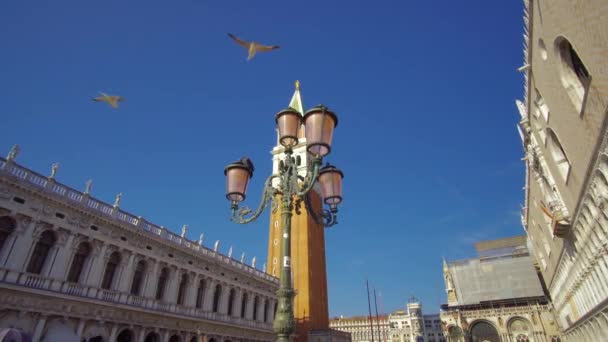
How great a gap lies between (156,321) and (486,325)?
42.7 metres

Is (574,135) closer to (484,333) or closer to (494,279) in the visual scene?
(494,279)

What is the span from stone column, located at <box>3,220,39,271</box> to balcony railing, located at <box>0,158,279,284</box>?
6.57 ft

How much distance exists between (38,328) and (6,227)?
16.4 feet

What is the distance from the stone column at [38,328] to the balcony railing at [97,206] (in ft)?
19.3

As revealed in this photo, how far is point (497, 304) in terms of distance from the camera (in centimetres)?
4650

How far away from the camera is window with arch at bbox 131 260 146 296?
21781 millimetres

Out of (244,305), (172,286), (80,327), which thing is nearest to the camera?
(80,327)

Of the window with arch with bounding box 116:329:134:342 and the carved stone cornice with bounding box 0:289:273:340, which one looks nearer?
the carved stone cornice with bounding box 0:289:273:340

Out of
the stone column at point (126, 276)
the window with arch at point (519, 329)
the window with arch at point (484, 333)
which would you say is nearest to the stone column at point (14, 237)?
the stone column at point (126, 276)

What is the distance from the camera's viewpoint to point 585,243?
57.1 feet

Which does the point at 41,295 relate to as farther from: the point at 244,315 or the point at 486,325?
the point at 486,325

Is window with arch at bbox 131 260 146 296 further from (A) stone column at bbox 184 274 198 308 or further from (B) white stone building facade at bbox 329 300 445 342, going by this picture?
(B) white stone building facade at bbox 329 300 445 342

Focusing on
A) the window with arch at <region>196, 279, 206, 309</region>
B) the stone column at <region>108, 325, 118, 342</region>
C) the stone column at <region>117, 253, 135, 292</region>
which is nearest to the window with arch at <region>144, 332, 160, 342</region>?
the stone column at <region>108, 325, 118, 342</region>

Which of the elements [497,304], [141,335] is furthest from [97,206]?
[497,304]
